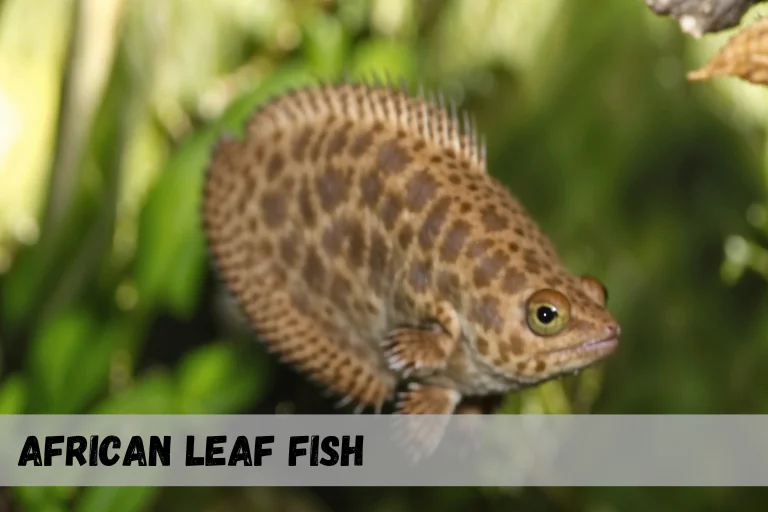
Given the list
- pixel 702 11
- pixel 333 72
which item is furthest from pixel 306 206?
pixel 333 72

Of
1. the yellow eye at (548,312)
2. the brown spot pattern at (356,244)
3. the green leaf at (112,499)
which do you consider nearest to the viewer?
the yellow eye at (548,312)

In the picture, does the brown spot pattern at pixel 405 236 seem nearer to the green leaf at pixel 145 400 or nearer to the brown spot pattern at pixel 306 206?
the brown spot pattern at pixel 306 206

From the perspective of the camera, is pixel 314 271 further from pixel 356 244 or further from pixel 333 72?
pixel 333 72

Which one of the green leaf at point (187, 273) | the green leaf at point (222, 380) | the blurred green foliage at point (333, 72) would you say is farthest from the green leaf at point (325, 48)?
the green leaf at point (222, 380)

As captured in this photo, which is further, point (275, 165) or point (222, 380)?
point (222, 380)

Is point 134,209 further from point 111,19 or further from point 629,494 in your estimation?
point 629,494

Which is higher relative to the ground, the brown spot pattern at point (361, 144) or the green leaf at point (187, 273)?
the brown spot pattern at point (361, 144)

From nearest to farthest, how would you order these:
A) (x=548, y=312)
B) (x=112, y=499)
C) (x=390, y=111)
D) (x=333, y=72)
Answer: (x=548, y=312) < (x=390, y=111) < (x=112, y=499) < (x=333, y=72)

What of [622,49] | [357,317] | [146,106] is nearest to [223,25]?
[146,106]
